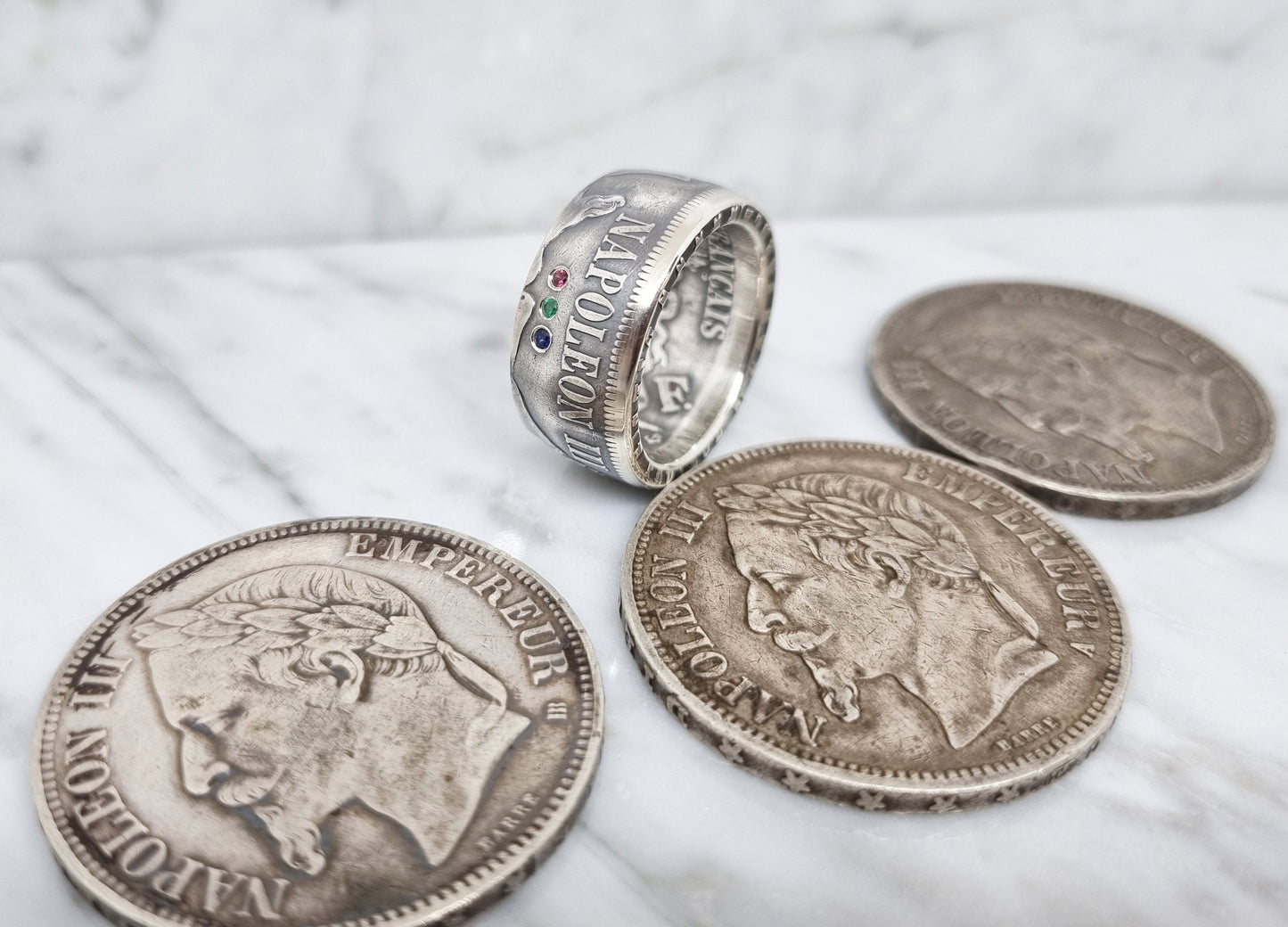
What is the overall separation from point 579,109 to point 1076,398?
1035mm

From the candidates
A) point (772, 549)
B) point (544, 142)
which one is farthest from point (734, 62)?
point (772, 549)

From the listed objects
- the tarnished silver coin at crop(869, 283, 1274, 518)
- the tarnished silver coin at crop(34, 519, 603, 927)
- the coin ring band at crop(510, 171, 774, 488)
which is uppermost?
the coin ring band at crop(510, 171, 774, 488)

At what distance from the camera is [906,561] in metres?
1.42

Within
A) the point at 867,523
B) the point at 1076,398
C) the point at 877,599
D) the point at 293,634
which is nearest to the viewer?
the point at 293,634

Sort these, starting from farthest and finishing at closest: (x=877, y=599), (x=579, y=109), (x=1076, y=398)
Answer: (x=579, y=109) < (x=1076, y=398) < (x=877, y=599)

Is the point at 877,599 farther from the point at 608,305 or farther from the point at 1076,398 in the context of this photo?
the point at 1076,398

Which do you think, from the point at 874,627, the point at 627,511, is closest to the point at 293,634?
the point at 627,511

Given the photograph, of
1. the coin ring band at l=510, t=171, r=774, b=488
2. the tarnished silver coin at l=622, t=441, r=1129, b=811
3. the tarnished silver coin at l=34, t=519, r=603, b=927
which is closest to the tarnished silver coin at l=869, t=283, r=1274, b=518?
the tarnished silver coin at l=622, t=441, r=1129, b=811

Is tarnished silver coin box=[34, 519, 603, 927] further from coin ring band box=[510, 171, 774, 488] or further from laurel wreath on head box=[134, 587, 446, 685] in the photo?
coin ring band box=[510, 171, 774, 488]

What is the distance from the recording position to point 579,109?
205 centimetres

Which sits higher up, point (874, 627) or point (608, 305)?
point (608, 305)

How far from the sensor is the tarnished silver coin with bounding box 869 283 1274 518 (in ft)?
5.29

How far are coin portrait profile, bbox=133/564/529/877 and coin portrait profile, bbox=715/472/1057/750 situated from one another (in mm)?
369

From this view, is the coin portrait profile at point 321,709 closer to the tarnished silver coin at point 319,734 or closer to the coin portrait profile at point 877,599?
Result: the tarnished silver coin at point 319,734
